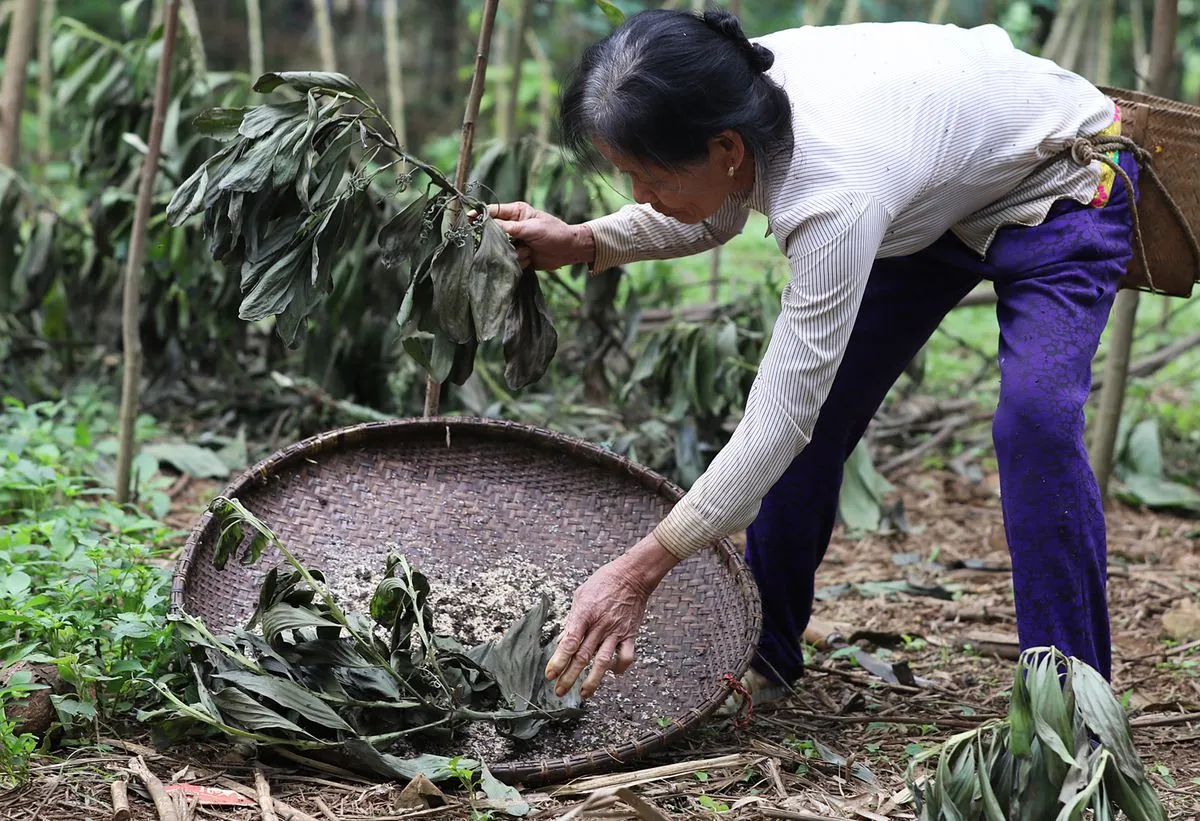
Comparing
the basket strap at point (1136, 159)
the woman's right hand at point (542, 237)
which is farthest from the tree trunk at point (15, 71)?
the basket strap at point (1136, 159)

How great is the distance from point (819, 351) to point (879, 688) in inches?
36.9

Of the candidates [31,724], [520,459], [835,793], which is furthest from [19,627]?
[835,793]

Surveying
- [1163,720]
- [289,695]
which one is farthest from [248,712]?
[1163,720]

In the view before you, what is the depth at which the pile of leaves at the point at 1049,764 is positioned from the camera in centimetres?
148

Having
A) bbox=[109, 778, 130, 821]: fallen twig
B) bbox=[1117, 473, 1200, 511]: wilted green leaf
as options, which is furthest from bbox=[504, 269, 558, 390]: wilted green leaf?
bbox=[1117, 473, 1200, 511]: wilted green leaf

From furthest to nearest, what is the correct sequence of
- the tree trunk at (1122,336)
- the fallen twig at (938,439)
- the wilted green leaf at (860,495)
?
the fallen twig at (938,439) → the wilted green leaf at (860,495) → the tree trunk at (1122,336)

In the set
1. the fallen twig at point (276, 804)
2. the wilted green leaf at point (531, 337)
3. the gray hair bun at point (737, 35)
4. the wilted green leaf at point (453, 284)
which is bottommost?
the fallen twig at point (276, 804)

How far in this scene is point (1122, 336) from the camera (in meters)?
3.01

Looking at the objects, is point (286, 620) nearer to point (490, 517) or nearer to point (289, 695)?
point (289, 695)

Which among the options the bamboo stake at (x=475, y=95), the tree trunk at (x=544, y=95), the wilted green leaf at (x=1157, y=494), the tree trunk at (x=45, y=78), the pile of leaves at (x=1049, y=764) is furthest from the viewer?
the tree trunk at (x=544, y=95)

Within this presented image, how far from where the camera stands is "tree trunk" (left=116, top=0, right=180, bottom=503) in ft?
8.56

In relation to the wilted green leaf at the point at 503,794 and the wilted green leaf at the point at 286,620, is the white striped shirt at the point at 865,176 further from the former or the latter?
the wilted green leaf at the point at 286,620

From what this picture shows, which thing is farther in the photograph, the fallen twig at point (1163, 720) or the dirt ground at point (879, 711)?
the fallen twig at point (1163, 720)

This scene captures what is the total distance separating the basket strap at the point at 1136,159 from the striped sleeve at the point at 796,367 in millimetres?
409
